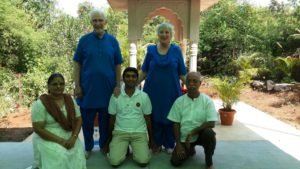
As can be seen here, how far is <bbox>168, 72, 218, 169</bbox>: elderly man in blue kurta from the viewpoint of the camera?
3557mm

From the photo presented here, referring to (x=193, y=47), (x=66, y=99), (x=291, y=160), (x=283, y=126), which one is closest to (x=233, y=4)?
(x=193, y=47)

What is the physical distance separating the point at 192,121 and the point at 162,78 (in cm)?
59

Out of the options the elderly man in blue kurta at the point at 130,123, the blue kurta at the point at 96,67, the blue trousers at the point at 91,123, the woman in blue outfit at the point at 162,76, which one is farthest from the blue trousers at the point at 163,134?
the blue kurta at the point at 96,67

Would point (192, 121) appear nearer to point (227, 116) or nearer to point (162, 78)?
point (162, 78)

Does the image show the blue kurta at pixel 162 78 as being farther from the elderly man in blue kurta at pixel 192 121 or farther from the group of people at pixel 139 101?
the elderly man in blue kurta at pixel 192 121

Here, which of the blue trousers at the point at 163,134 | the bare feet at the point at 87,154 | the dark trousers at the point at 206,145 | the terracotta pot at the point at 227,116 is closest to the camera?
the dark trousers at the point at 206,145

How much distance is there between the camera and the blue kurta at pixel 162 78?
381 cm

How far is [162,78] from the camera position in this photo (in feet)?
12.6

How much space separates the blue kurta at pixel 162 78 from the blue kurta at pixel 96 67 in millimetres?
393

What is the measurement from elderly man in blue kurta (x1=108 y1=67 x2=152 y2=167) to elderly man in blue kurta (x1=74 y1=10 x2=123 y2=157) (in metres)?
0.13

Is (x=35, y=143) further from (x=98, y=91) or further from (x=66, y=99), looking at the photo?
(x=98, y=91)

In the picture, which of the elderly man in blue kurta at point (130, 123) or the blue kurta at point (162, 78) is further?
the blue kurta at point (162, 78)

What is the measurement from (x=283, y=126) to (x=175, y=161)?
3.63m

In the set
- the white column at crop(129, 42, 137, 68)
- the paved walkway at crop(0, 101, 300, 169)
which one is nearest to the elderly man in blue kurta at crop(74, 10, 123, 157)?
the paved walkway at crop(0, 101, 300, 169)
